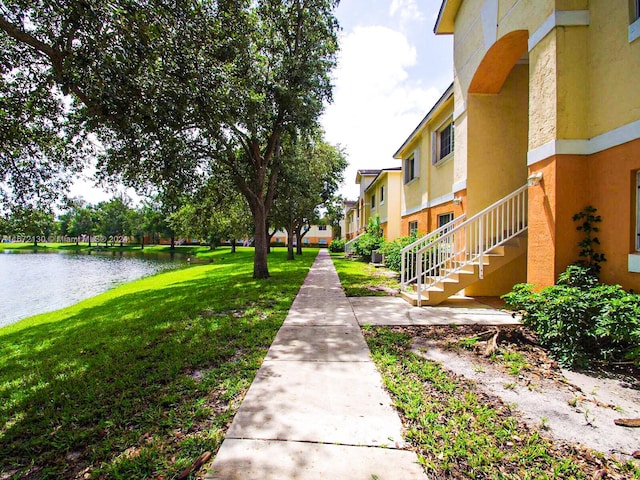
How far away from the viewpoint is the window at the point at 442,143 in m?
10.4

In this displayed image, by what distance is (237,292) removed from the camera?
9.75m

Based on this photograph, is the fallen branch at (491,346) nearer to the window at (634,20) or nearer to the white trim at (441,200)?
the window at (634,20)

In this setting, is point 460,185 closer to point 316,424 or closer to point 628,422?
point 628,422

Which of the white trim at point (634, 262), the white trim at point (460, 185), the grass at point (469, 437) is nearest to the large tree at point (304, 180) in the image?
the white trim at point (460, 185)

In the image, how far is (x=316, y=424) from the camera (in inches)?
109

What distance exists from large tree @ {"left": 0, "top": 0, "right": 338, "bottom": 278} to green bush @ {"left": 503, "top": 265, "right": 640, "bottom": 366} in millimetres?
7391

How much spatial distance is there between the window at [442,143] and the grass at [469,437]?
28.1ft

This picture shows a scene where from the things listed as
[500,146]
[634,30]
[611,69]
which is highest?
[634,30]

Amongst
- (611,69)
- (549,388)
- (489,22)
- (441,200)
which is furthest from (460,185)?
(549,388)

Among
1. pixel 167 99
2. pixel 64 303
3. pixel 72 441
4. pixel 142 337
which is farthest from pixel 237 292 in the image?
pixel 64 303

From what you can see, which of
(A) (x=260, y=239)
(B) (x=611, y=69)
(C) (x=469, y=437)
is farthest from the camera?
(A) (x=260, y=239)

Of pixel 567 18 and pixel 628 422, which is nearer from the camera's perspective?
pixel 628 422

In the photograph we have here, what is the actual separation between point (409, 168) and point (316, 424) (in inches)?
543

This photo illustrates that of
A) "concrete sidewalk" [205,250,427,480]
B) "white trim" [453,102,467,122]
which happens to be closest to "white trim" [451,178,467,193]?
"white trim" [453,102,467,122]
